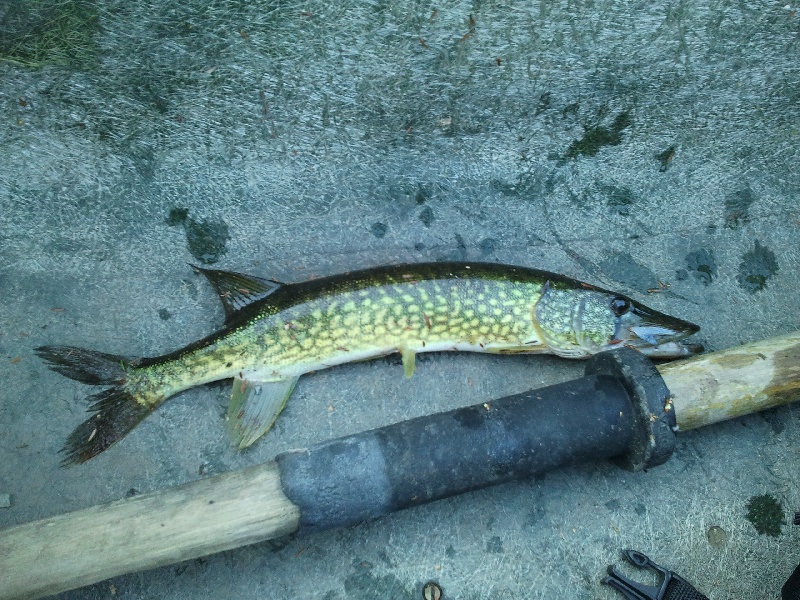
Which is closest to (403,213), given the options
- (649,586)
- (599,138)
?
(599,138)

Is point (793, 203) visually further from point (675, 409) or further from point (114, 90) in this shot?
point (114, 90)

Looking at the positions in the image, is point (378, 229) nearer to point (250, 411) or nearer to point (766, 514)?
point (250, 411)

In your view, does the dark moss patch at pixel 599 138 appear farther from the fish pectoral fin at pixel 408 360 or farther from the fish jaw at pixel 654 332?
the fish pectoral fin at pixel 408 360

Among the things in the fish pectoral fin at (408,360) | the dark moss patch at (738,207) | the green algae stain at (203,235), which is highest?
the dark moss patch at (738,207)

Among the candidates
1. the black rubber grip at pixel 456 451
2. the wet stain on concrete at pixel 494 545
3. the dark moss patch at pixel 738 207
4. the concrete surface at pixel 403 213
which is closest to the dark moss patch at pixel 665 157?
the concrete surface at pixel 403 213

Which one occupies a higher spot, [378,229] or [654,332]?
[654,332]

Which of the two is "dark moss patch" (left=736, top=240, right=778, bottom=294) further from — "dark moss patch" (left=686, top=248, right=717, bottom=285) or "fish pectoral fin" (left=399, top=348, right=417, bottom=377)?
"fish pectoral fin" (left=399, top=348, right=417, bottom=377)
